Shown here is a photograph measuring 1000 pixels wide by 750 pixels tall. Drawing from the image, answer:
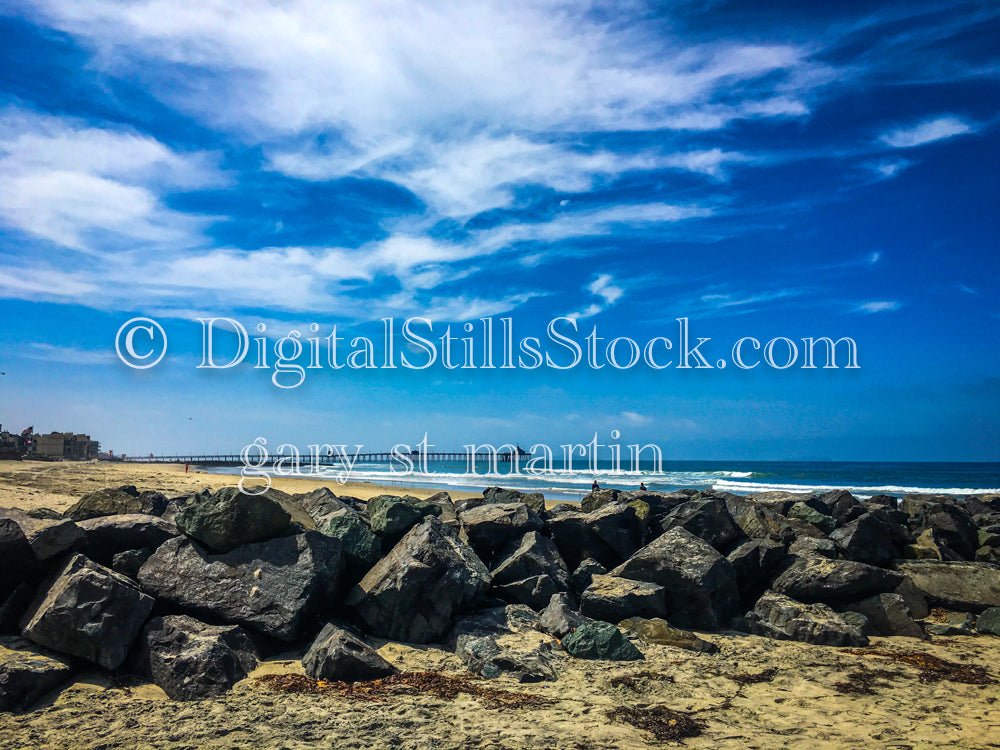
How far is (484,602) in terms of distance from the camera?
7.94 meters

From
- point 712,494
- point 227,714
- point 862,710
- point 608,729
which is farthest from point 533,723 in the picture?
point 712,494

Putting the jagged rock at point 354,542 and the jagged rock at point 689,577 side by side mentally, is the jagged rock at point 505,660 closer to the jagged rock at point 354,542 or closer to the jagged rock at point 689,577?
the jagged rock at point 354,542

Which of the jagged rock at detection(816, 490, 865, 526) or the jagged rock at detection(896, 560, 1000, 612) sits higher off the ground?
the jagged rock at detection(816, 490, 865, 526)

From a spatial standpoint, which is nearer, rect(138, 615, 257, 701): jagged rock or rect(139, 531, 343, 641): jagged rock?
rect(138, 615, 257, 701): jagged rock

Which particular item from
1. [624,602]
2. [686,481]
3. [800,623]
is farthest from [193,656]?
[686,481]

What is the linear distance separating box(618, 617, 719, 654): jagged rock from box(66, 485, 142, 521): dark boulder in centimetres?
777

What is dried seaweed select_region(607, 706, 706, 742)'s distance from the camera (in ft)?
16.9

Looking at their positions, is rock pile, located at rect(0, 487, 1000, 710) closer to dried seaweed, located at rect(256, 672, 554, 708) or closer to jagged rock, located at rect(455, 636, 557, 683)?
jagged rock, located at rect(455, 636, 557, 683)

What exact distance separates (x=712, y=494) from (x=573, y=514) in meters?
7.00

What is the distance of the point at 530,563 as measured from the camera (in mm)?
8492

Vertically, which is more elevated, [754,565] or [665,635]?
[754,565]

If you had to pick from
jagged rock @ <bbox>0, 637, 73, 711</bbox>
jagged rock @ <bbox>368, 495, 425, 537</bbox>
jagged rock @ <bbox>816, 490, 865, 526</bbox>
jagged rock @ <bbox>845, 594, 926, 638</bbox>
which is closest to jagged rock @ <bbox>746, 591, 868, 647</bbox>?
jagged rock @ <bbox>845, 594, 926, 638</bbox>

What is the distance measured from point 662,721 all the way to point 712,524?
15.9 ft

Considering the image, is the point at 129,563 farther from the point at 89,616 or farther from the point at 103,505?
the point at 103,505
